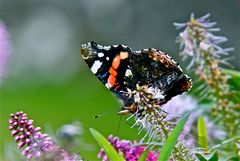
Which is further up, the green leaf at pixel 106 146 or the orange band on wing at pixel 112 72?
the orange band on wing at pixel 112 72

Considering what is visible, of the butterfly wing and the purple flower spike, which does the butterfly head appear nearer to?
the butterfly wing

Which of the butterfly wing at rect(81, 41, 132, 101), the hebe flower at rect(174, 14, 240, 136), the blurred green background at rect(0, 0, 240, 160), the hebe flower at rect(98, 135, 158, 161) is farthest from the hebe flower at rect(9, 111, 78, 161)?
the blurred green background at rect(0, 0, 240, 160)

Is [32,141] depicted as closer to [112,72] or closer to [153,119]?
Answer: [153,119]

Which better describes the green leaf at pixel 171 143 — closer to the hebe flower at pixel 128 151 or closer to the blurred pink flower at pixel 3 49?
the hebe flower at pixel 128 151

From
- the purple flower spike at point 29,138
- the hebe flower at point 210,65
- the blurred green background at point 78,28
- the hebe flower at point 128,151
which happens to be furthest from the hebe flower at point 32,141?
the blurred green background at point 78,28

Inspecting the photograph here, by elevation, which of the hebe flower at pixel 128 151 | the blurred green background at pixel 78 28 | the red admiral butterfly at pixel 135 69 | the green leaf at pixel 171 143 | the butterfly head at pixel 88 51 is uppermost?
the blurred green background at pixel 78 28

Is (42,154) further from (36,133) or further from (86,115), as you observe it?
(86,115)
